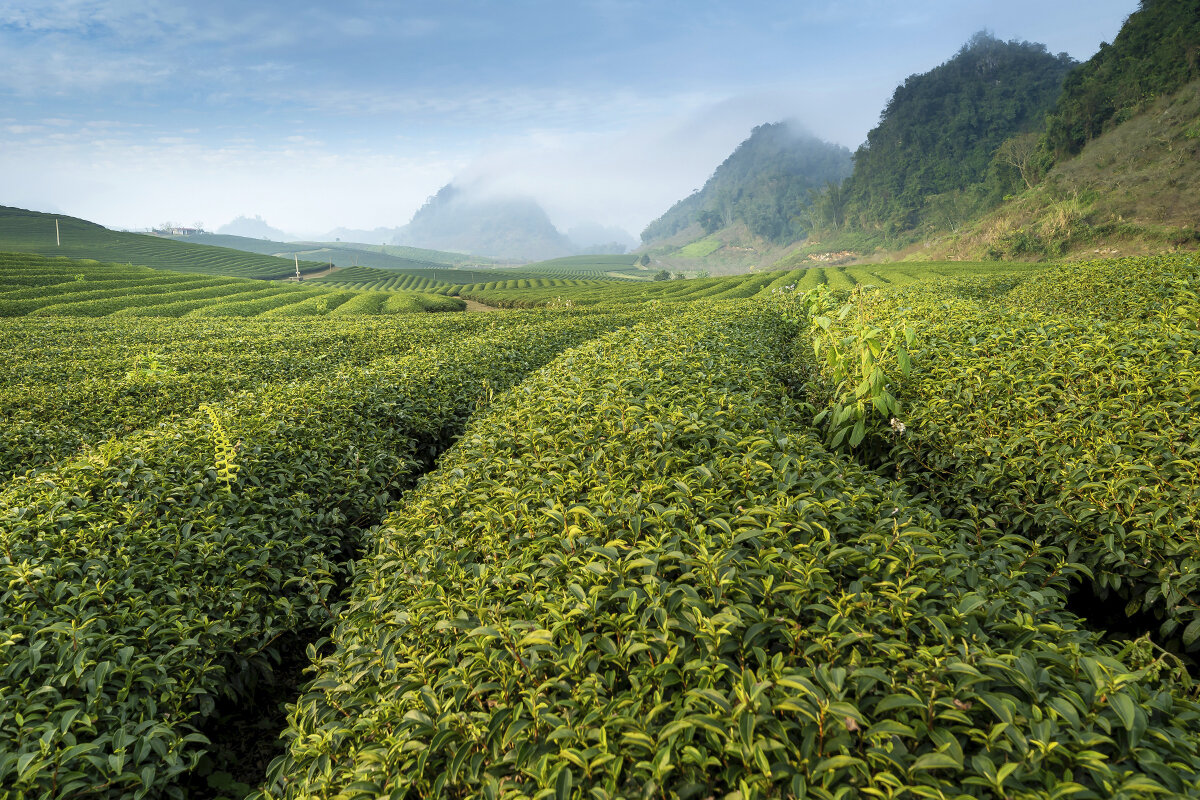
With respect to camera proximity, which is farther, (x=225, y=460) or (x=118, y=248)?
(x=118, y=248)

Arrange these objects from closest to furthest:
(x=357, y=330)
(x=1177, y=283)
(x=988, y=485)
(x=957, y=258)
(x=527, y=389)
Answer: (x=988, y=485)
(x=527, y=389)
(x=1177, y=283)
(x=357, y=330)
(x=957, y=258)

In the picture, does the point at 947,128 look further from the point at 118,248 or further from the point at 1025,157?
the point at 118,248

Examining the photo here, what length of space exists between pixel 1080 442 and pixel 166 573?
5989 millimetres

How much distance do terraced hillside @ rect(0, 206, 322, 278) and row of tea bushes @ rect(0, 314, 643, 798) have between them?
80.1 m

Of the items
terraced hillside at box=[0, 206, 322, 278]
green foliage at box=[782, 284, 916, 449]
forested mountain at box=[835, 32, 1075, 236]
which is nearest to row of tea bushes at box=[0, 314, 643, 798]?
green foliage at box=[782, 284, 916, 449]

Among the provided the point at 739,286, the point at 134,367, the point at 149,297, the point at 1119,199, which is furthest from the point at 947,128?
the point at 134,367

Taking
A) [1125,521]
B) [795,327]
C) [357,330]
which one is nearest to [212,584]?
[1125,521]

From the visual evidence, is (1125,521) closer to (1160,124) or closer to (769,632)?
(769,632)

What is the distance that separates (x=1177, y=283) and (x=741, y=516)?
361 inches

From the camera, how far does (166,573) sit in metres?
3.29

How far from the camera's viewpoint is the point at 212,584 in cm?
339

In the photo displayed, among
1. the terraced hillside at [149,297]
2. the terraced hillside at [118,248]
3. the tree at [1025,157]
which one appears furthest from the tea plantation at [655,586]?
the terraced hillside at [118,248]

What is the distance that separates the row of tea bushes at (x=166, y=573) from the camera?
2357 mm

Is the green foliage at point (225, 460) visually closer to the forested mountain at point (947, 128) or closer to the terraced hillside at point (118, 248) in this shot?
the terraced hillside at point (118, 248)
